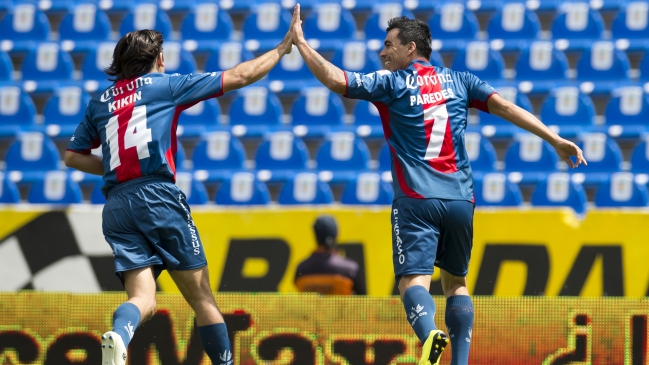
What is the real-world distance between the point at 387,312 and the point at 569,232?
2.51 m

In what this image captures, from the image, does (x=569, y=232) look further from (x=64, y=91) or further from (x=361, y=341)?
(x=64, y=91)

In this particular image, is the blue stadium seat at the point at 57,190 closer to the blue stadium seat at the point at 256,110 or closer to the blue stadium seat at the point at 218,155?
the blue stadium seat at the point at 218,155

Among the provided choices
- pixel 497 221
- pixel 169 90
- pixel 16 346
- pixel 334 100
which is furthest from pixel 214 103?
pixel 169 90

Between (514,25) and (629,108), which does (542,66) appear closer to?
(514,25)

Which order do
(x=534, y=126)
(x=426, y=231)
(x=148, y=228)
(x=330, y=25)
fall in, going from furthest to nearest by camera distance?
(x=330, y=25) → (x=534, y=126) → (x=426, y=231) → (x=148, y=228)

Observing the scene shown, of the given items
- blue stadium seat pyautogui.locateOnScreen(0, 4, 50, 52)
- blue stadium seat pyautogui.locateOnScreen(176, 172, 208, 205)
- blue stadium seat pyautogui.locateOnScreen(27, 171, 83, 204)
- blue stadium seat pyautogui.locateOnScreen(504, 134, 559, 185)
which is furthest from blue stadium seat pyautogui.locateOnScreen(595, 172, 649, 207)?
blue stadium seat pyautogui.locateOnScreen(0, 4, 50, 52)

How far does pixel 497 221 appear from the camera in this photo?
7.29 meters

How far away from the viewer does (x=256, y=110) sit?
1030cm

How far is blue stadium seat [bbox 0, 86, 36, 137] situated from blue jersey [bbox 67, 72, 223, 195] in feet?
21.4

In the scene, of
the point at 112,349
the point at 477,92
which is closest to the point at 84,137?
the point at 112,349

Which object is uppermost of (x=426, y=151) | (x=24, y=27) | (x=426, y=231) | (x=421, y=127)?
(x=24, y=27)

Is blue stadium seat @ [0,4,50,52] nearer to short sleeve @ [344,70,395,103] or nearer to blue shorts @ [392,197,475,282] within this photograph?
short sleeve @ [344,70,395,103]

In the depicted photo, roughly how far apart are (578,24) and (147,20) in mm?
5195

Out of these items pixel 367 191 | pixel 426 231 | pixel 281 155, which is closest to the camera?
pixel 426 231
